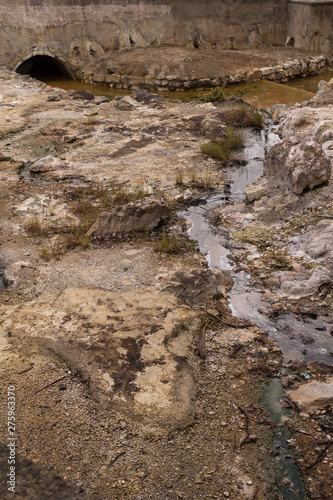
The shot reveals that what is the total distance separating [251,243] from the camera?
5523mm

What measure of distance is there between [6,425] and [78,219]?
3357 mm

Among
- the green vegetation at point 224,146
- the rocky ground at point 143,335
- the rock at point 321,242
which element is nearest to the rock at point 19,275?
the rocky ground at point 143,335

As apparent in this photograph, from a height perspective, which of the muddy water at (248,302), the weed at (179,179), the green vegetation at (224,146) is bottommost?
the muddy water at (248,302)

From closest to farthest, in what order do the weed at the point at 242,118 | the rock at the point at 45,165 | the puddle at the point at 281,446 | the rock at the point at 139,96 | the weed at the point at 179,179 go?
1. the puddle at the point at 281,446
2. the weed at the point at 179,179
3. the rock at the point at 45,165
4. the weed at the point at 242,118
5. the rock at the point at 139,96

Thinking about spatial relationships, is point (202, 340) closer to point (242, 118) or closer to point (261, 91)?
point (242, 118)

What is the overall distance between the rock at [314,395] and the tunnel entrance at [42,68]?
1448cm

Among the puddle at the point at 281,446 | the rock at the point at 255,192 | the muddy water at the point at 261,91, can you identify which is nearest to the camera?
the puddle at the point at 281,446

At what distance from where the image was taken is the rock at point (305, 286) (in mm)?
4500

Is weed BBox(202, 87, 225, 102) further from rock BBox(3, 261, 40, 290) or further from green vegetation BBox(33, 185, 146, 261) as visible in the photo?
rock BBox(3, 261, 40, 290)

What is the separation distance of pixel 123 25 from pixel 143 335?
47.0 ft

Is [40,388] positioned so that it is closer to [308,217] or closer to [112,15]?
[308,217]

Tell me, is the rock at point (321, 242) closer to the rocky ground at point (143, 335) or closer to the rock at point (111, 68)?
the rocky ground at point (143, 335)

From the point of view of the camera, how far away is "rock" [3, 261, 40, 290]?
4.70 meters

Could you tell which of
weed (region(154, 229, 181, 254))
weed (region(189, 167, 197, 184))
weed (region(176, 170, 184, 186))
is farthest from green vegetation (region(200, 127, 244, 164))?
weed (region(154, 229, 181, 254))
